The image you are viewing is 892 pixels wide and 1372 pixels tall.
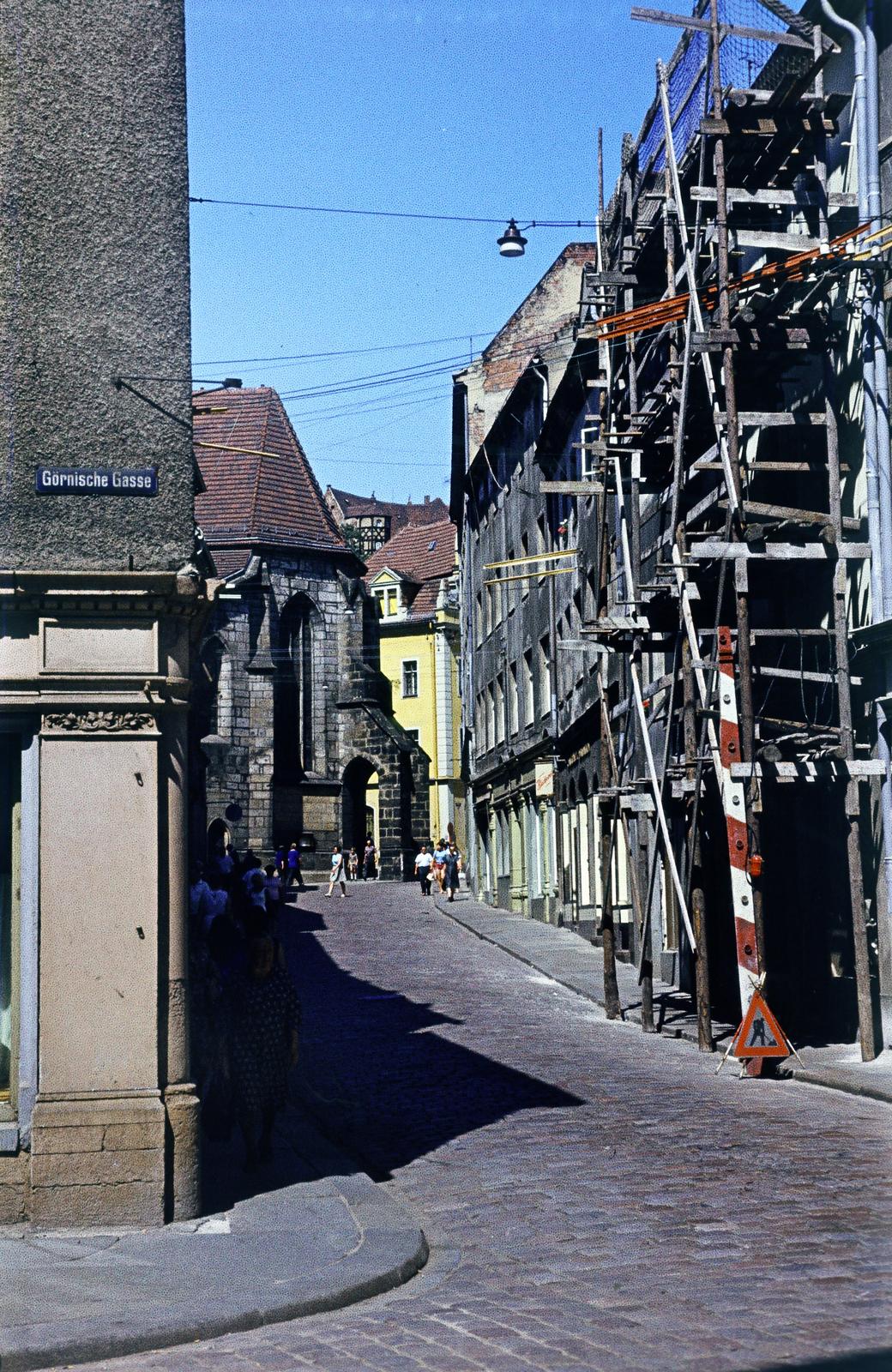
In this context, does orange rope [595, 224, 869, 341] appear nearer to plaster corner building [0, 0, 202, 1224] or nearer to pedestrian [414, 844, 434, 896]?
plaster corner building [0, 0, 202, 1224]

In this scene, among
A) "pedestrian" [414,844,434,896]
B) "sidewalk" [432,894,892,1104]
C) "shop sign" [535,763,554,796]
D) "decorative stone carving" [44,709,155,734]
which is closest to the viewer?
"decorative stone carving" [44,709,155,734]

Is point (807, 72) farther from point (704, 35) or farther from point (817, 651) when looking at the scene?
point (817, 651)

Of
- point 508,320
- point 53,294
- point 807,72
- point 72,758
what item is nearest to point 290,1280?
point 72,758

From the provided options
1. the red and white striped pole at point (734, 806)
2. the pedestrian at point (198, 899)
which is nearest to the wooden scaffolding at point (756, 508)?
the red and white striped pole at point (734, 806)

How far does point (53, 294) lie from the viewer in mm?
9680

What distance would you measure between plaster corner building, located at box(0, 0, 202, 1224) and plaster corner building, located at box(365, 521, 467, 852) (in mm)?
62729

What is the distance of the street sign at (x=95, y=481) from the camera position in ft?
31.3

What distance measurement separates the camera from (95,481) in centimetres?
959

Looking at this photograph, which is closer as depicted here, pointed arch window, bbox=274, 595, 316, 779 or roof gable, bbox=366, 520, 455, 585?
pointed arch window, bbox=274, 595, 316, 779

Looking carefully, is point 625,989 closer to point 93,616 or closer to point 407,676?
point 93,616

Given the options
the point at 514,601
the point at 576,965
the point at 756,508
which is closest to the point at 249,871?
the point at 576,965

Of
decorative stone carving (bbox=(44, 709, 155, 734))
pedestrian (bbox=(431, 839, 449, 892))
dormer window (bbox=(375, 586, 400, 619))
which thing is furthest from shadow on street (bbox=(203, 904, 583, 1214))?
dormer window (bbox=(375, 586, 400, 619))

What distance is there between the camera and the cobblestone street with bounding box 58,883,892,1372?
6457mm

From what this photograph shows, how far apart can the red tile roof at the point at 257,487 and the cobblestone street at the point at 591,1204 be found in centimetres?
A: 4018
